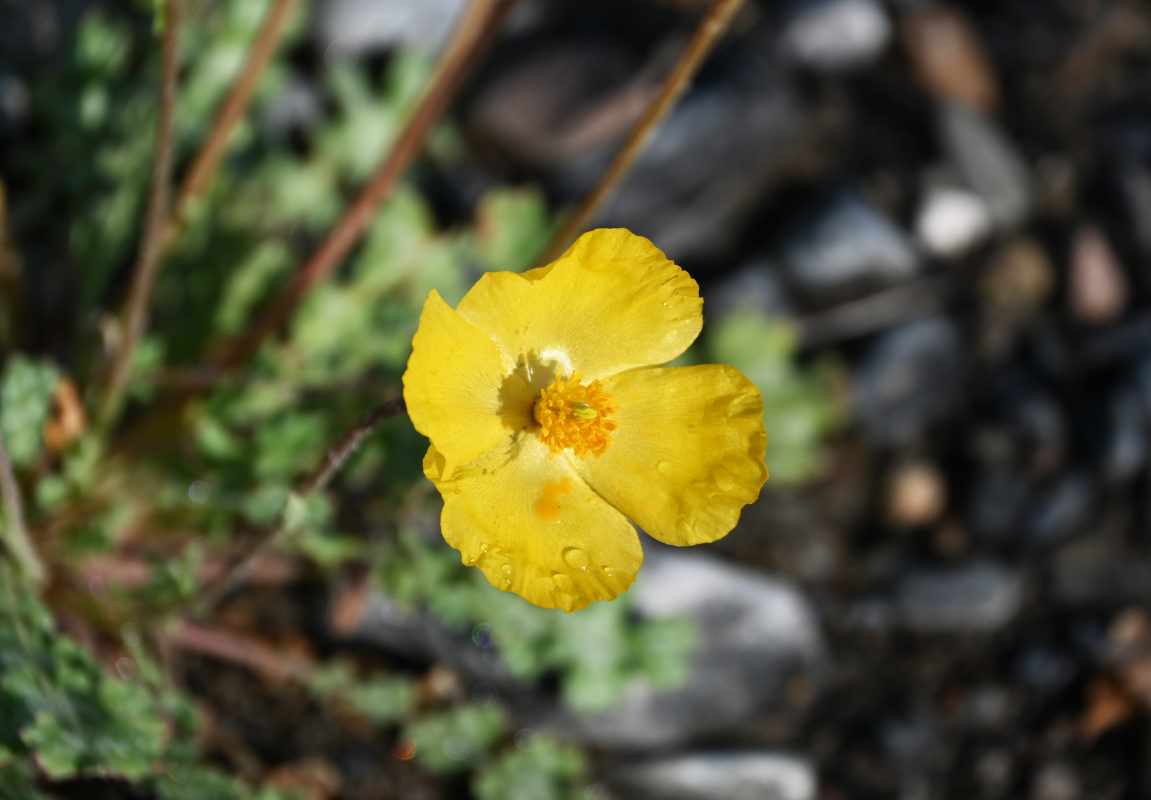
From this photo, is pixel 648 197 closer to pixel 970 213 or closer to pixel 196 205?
pixel 970 213

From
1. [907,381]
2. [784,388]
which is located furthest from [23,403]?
[907,381]

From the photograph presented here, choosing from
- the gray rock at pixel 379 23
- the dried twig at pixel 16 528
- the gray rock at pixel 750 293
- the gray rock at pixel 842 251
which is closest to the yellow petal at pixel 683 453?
the dried twig at pixel 16 528

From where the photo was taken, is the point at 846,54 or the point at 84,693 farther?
the point at 846,54

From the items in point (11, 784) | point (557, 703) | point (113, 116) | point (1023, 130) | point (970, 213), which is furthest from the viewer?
point (1023, 130)

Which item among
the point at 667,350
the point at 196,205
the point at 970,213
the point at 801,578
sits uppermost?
the point at 196,205

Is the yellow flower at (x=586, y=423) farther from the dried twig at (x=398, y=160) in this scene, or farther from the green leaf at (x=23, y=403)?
the green leaf at (x=23, y=403)

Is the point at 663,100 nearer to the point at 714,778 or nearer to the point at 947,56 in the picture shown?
the point at 714,778

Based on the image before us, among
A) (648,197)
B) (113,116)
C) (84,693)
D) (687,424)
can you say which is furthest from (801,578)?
(113,116)

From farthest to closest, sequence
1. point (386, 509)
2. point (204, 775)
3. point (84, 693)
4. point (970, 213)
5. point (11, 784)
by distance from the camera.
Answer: point (970, 213) < point (386, 509) < point (204, 775) < point (84, 693) < point (11, 784)
